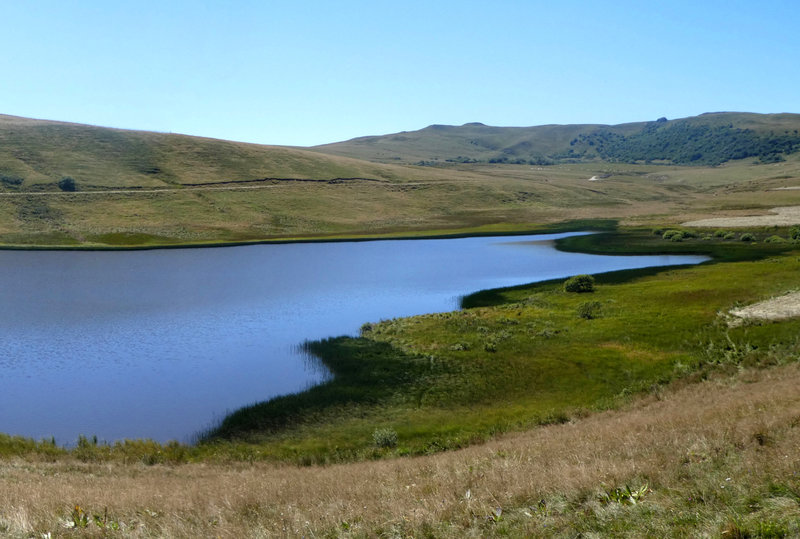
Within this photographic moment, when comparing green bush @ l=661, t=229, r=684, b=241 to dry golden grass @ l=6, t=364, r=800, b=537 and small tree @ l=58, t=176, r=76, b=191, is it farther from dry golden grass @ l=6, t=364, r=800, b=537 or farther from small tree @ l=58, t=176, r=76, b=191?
small tree @ l=58, t=176, r=76, b=191

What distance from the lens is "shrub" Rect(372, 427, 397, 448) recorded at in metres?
24.5

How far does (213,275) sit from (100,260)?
28271 millimetres

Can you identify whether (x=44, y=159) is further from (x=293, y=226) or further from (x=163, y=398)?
(x=163, y=398)

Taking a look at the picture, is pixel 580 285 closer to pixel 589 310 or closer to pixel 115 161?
pixel 589 310

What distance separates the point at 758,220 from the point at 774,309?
89651mm

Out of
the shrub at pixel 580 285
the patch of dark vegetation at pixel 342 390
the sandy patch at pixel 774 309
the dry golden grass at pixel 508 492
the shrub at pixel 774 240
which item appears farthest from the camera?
the shrub at pixel 774 240

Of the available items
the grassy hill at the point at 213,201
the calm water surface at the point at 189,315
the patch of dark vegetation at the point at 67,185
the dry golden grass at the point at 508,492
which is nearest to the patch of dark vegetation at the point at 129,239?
the grassy hill at the point at 213,201

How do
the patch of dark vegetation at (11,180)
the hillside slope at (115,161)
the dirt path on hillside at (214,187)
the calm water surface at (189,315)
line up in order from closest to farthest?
1. the calm water surface at (189,315)
2. the dirt path on hillside at (214,187)
3. the patch of dark vegetation at (11,180)
4. the hillside slope at (115,161)

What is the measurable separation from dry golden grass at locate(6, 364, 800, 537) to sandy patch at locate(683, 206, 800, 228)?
355ft

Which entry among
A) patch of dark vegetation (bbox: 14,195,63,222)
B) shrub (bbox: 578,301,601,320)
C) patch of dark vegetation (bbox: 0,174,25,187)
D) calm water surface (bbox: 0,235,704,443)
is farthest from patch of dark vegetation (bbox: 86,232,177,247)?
shrub (bbox: 578,301,601,320)

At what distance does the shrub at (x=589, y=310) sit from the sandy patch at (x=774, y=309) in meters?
9.57

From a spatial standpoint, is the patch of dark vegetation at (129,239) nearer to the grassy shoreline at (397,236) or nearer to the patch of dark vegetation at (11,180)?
the grassy shoreline at (397,236)

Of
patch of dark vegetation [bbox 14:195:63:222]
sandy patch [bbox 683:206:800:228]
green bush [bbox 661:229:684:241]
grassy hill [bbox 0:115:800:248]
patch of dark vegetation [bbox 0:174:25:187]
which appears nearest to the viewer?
green bush [bbox 661:229:684:241]

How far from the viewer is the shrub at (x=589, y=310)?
4584 centimetres
